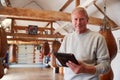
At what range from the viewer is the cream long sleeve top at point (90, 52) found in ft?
5.15

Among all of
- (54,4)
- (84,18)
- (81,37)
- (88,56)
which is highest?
(54,4)

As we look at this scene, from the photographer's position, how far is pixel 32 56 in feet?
62.3

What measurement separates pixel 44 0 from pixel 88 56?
235 inches

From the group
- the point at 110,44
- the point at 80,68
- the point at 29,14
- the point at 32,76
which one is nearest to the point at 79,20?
the point at 80,68

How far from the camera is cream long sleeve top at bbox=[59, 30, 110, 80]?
1568 millimetres

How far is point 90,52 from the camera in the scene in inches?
63.8

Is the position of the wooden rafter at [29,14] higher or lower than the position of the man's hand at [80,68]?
higher

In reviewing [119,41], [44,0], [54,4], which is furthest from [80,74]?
[44,0]

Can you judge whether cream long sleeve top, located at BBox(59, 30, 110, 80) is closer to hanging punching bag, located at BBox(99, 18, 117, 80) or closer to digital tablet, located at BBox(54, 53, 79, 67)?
digital tablet, located at BBox(54, 53, 79, 67)

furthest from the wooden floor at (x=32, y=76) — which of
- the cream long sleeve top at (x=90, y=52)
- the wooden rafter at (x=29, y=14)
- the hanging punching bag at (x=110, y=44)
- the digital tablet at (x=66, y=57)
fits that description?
the digital tablet at (x=66, y=57)

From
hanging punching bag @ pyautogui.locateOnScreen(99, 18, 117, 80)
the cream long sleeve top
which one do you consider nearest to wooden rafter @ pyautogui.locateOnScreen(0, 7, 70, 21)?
hanging punching bag @ pyautogui.locateOnScreen(99, 18, 117, 80)

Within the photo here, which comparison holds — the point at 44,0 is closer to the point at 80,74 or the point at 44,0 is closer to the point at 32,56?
the point at 80,74

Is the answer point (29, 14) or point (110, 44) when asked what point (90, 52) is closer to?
point (110, 44)

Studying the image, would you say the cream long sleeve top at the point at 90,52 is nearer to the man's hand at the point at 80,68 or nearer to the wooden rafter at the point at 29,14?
the man's hand at the point at 80,68
